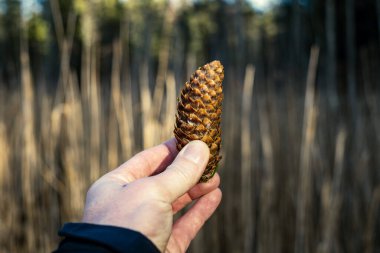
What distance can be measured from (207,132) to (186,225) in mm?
234

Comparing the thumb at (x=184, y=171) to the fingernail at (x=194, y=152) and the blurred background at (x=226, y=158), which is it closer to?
the fingernail at (x=194, y=152)

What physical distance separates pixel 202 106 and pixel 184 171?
110 mm

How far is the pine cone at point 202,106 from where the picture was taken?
26.1 inches

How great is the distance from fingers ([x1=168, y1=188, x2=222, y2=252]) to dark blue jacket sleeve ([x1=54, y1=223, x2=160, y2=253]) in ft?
0.77

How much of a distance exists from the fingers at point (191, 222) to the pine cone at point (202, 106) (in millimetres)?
176

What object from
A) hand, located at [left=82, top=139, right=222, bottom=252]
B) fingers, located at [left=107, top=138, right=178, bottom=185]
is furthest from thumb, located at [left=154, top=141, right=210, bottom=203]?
fingers, located at [left=107, top=138, right=178, bottom=185]

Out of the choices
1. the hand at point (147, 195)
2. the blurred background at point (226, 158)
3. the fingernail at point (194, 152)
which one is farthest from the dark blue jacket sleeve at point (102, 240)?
the blurred background at point (226, 158)

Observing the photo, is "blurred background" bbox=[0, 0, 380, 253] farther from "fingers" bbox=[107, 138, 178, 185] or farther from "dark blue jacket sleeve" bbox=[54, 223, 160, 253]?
"dark blue jacket sleeve" bbox=[54, 223, 160, 253]

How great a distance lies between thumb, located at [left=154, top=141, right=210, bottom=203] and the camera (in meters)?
0.62

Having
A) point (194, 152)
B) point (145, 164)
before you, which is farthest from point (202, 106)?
point (145, 164)

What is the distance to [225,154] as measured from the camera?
164 centimetres

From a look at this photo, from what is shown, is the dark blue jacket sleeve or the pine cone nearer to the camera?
the dark blue jacket sleeve

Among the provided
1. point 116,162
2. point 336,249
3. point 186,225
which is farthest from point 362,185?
point 186,225

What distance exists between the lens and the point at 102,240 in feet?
1.67
